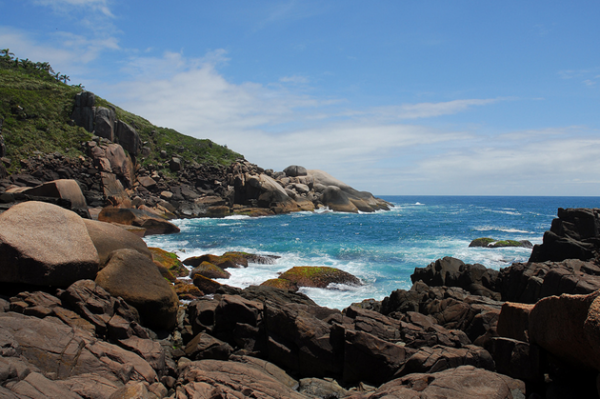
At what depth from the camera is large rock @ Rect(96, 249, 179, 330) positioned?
9.70 meters

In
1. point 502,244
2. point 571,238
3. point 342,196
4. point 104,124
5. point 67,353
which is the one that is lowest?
point 502,244

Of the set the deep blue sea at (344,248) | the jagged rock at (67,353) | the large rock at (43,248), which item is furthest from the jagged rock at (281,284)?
the jagged rock at (67,353)

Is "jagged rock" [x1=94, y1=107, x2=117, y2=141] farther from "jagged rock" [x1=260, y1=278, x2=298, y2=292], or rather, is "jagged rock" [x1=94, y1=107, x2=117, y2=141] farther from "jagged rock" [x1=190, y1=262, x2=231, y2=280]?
"jagged rock" [x1=260, y1=278, x2=298, y2=292]

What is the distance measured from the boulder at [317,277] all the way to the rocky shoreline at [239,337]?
5859 mm

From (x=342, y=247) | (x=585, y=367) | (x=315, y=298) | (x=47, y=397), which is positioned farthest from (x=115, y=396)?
(x=342, y=247)

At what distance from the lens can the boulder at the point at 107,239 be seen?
11007 millimetres

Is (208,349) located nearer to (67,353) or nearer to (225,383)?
(225,383)

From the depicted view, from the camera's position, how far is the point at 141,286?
A: 10062 mm

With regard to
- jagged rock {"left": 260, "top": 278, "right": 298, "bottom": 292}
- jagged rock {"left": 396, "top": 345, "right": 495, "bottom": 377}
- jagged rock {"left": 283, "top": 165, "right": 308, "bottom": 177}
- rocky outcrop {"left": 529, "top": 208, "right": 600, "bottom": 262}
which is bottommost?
jagged rock {"left": 260, "top": 278, "right": 298, "bottom": 292}

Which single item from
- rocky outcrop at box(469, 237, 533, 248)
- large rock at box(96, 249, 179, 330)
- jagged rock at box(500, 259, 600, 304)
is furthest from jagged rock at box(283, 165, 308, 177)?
large rock at box(96, 249, 179, 330)

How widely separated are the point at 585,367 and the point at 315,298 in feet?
42.0

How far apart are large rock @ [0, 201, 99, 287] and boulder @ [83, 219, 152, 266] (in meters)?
1.19

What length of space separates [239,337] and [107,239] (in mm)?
5631

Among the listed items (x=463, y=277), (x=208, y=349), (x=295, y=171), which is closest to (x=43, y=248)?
(x=208, y=349)
